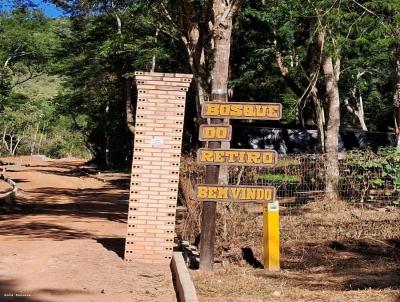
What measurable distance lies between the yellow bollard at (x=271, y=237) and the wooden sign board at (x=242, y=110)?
4.49 ft

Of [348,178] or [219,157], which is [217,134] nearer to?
[219,157]

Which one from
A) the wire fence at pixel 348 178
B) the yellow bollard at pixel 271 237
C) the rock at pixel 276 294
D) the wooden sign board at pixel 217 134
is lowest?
the rock at pixel 276 294

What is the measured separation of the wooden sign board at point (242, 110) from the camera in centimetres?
827

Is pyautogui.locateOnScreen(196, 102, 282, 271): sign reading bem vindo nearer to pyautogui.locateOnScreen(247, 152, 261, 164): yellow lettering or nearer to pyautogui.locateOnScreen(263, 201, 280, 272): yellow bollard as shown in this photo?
pyautogui.locateOnScreen(247, 152, 261, 164): yellow lettering

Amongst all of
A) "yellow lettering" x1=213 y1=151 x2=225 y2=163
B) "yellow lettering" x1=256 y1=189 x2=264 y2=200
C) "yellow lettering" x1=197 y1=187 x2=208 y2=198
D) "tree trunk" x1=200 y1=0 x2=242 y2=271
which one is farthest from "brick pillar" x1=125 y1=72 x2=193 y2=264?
"yellow lettering" x1=256 y1=189 x2=264 y2=200

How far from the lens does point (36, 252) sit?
9.12m

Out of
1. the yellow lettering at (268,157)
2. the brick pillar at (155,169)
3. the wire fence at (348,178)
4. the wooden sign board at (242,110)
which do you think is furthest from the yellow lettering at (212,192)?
the wire fence at (348,178)

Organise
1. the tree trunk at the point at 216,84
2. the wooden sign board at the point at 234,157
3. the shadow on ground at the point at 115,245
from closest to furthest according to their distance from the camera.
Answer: the wooden sign board at the point at 234,157 → the tree trunk at the point at 216,84 → the shadow on ground at the point at 115,245

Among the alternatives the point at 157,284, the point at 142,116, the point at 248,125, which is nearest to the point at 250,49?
the point at 248,125

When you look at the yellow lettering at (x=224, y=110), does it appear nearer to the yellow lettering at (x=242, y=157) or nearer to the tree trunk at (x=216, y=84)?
the tree trunk at (x=216, y=84)

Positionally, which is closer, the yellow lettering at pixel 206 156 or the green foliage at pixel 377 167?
the yellow lettering at pixel 206 156

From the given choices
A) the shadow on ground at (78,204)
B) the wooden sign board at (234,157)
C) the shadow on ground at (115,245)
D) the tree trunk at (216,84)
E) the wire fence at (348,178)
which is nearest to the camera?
the wooden sign board at (234,157)

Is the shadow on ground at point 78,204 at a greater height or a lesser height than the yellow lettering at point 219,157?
lesser

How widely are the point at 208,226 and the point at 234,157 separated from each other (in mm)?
1111
